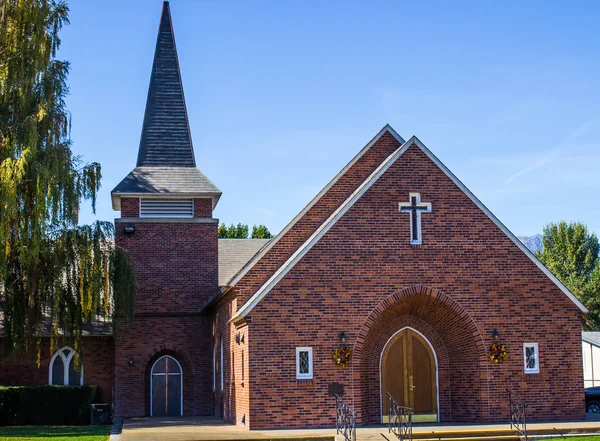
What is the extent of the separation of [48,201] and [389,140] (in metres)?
10.1

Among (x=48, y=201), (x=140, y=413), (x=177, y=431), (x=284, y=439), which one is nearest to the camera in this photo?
(x=284, y=439)

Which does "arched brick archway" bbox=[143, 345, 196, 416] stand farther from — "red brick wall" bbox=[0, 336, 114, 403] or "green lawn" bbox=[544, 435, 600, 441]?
"green lawn" bbox=[544, 435, 600, 441]

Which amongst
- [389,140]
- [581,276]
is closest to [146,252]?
[389,140]

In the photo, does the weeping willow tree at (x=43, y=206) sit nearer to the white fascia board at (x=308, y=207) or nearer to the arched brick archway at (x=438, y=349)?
the white fascia board at (x=308, y=207)

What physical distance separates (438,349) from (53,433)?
10296 mm

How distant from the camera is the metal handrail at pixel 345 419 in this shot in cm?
1805

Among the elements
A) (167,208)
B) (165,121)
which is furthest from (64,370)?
(165,121)

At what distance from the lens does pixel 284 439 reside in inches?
734

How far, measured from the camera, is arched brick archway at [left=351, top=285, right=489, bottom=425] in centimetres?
2167

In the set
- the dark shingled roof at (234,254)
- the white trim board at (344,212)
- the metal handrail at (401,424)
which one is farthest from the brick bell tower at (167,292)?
the metal handrail at (401,424)

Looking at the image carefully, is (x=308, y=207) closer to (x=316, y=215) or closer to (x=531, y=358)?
(x=316, y=215)

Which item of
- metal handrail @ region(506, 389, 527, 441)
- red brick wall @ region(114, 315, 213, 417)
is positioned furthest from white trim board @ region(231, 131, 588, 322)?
red brick wall @ region(114, 315, 213, 417)

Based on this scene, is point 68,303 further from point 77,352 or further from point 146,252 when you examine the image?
point 146,252

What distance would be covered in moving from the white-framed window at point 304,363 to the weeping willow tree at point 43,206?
7.09 meters
